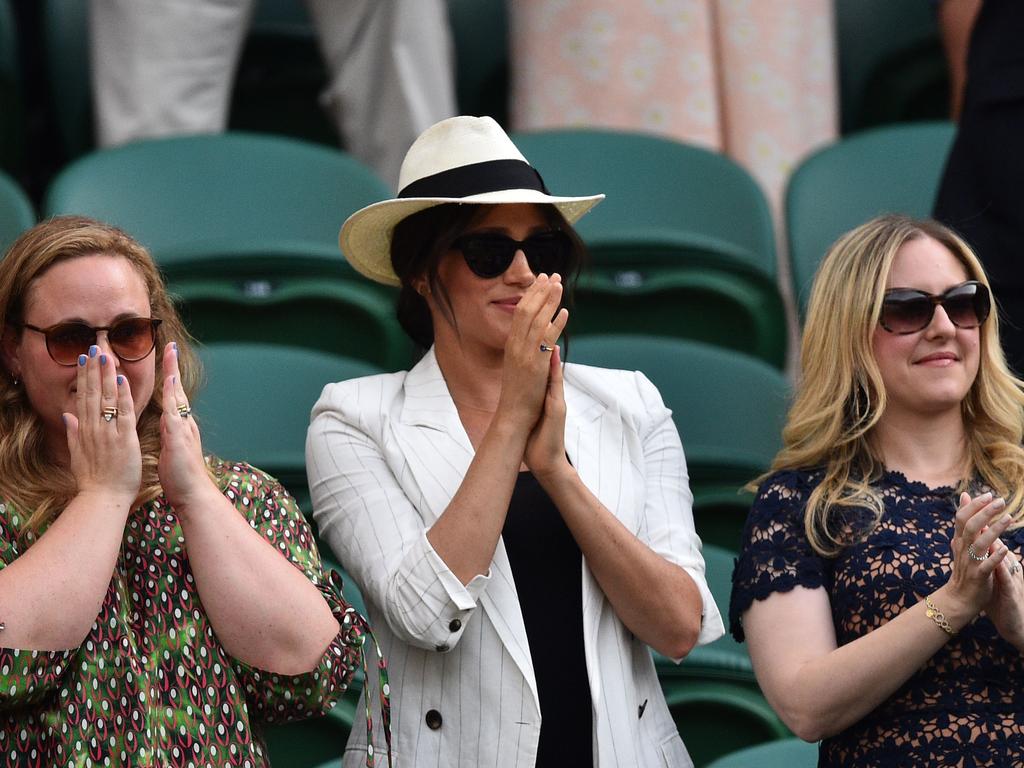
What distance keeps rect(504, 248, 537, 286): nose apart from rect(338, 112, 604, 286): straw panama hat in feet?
0.30

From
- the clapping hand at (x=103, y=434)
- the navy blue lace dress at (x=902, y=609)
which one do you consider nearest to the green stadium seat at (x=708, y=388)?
the navy blue lace dress at (x=902, y=609)

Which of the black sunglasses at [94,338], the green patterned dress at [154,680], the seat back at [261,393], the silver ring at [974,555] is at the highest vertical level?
the black sunglasses at [94,338]

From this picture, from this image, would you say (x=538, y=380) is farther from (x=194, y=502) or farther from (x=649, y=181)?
(x=649, y=181)

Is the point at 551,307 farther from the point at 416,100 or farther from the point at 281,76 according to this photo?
the point at 281,76

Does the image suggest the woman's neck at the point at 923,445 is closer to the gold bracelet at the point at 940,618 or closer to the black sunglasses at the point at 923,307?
the black sunglasses at the point at 923,307

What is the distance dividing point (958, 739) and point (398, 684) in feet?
2.67

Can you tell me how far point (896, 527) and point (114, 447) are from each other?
1.15m

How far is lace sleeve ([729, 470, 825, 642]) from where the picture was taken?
2.71 meters

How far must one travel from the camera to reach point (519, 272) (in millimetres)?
2879

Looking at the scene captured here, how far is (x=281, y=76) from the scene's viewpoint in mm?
5773

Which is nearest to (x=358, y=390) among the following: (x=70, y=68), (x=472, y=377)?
(x=472, y=377)

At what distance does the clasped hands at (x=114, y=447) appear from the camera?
240 cm

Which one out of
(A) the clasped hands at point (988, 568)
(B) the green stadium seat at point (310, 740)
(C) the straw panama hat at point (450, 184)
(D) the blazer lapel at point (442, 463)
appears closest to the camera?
(A) the clasped hands at point (988, 568)

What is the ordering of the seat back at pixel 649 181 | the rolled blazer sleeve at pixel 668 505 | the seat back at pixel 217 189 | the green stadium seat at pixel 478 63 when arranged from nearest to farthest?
the rolled blazer sleeve at pixel 668 505 → the seat back at pixel 217 189 → the seat back at pixel 649 181 → the green stadium seat at pixel 478 63
